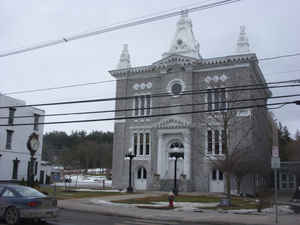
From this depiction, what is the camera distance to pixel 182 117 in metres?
41.8

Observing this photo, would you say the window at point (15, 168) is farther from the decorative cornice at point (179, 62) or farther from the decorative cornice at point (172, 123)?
the decorative cornice at point (172, 123)

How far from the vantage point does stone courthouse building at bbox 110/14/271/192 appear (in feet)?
128

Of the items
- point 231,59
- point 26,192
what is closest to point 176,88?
point 231,59

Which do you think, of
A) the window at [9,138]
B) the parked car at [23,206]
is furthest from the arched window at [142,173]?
the parked car at [23,206]

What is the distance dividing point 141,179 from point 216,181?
8724 millimetres

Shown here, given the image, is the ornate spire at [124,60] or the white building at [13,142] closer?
the white building at [13,142]

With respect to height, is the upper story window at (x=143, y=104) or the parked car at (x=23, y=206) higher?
the upper story window at (x=143, y=104)

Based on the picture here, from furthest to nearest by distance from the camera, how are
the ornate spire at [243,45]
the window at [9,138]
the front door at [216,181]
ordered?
the window at [9,138], the ornate spire at [243,45], the front door at [216,181]

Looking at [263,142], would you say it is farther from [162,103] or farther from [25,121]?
[25,121]

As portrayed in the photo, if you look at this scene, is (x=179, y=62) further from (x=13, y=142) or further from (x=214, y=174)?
(x=13, y=142)

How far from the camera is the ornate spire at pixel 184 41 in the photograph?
4428 centimetres

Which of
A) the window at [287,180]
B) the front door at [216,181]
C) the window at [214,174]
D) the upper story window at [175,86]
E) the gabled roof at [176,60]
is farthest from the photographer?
the window at [287,180]

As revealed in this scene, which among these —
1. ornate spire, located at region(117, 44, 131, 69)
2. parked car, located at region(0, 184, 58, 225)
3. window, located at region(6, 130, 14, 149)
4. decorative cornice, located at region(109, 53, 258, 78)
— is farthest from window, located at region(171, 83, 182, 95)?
parked car, located at region(0, 184, 58, 225)

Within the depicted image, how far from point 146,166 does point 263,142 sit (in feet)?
51.6
